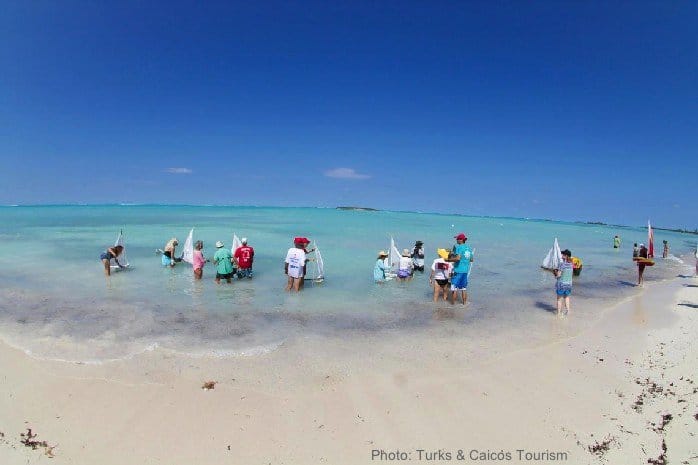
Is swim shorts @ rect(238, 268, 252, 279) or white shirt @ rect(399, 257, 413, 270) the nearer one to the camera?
swim shorts @ rect(238, 268, 252, 279)

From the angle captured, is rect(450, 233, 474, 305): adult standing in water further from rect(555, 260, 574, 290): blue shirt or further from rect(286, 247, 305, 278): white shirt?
rect(286, 247, 305, 278): white shirt

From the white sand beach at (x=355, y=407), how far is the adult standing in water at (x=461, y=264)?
369 cm

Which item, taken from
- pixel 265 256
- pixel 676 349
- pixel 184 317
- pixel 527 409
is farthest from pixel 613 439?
pixel 265 256

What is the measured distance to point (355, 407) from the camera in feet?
17.7

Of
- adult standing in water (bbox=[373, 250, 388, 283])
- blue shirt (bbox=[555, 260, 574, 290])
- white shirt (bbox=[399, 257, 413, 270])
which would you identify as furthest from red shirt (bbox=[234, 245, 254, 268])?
blue shirt (bbox=[555, 260, 574, 290])

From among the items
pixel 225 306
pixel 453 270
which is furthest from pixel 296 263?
pixel 453 270

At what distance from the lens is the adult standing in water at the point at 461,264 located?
36.1ft

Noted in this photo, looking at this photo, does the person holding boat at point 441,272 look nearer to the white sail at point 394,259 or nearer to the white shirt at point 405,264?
the white shirt at point 405,264

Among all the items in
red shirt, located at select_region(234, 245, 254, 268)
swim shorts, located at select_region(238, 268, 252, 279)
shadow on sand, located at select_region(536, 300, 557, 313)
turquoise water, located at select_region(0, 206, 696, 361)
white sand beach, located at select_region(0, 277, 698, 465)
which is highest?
red shirt, located at select_region(234, 245, 254, 268)

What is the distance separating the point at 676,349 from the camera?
782 cm

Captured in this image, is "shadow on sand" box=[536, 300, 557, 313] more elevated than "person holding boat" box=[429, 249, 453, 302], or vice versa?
"person holding boat" box=[429, 249, 453, 302]

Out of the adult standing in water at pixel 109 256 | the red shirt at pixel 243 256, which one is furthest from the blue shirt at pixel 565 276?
the adult standing in water at pixel 109 256

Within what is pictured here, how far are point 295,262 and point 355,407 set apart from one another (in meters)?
7.37

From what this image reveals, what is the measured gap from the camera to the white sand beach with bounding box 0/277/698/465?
178 inches
